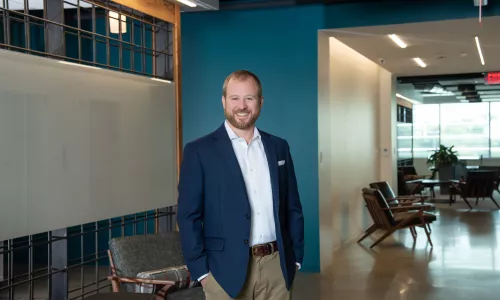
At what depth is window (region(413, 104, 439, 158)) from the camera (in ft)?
80.2

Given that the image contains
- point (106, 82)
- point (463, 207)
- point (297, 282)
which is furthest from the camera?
point (463, 207)

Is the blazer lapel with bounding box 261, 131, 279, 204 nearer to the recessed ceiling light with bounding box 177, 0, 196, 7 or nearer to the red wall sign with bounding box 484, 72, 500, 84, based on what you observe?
the recessed ceiling light with bounding box 177, 0, 196, 7

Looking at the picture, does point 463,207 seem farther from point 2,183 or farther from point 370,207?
point 2,183

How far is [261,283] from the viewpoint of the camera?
293cm

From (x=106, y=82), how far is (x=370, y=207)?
5.68 metres

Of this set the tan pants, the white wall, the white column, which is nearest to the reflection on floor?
the white wall

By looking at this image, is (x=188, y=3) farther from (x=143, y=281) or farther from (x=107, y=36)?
(x=143, y=281)

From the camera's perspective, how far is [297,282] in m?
7.17

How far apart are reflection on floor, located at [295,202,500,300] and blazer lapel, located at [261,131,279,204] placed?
12.3 ft

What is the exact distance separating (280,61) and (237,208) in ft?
17.2

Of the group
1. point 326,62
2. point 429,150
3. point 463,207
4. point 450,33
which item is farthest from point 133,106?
point 429,150

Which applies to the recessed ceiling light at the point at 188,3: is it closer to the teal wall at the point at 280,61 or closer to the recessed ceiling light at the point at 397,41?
the teal wall at the point at 280,61

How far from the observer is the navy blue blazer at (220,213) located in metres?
2.85

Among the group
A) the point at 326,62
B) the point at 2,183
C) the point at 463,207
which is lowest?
the point at 463,207
